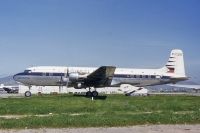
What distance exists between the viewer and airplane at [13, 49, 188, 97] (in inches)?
2219

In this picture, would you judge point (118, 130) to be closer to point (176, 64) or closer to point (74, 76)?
point (74, 76)

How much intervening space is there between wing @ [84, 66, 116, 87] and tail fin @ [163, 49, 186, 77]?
45.5ft

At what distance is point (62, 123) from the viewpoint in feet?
66.7

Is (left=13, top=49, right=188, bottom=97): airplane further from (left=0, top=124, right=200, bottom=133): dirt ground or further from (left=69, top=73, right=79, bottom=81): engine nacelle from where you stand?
(left=0, top=124, right=200, bottom=133): dirt ground

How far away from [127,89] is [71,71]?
12253mm

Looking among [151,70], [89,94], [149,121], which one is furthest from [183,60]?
[149,121]

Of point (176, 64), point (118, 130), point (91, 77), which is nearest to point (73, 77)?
point (91, 77)

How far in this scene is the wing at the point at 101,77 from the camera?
54894 mm

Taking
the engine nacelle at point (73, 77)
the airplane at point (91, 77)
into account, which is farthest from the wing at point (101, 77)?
the engine nacelle at point (73, 77)

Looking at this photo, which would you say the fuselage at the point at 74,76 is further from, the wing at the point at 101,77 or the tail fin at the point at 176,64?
the tail fin at the point at 176,64

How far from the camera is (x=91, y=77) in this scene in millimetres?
56219

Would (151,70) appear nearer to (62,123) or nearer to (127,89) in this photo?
(127,89)

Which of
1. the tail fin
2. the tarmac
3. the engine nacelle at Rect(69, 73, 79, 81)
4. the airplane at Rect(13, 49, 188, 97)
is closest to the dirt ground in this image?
the tarmac

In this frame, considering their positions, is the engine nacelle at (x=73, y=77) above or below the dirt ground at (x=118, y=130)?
above
